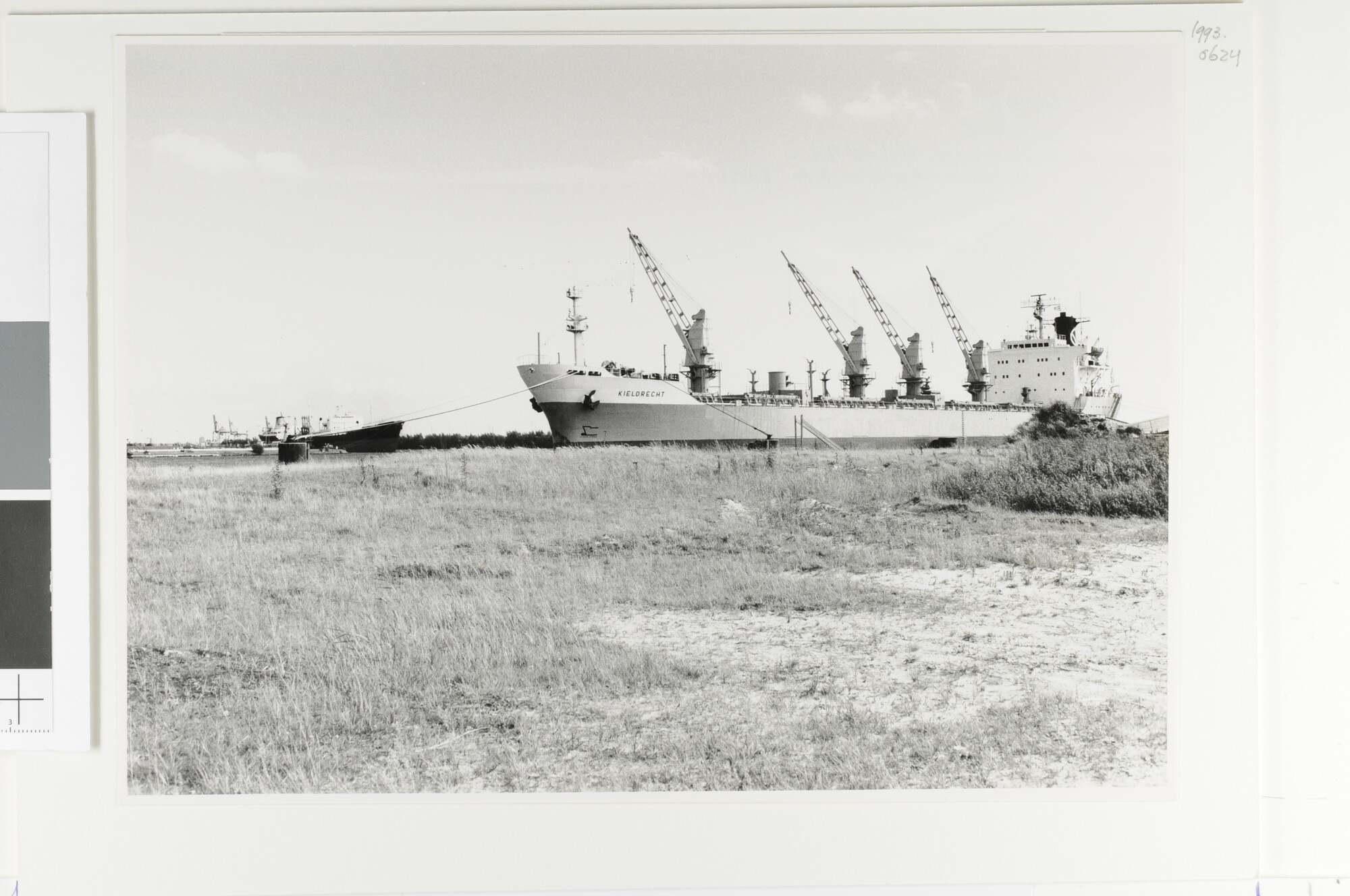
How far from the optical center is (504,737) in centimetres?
223

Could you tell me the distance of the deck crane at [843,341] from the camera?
2477 mm

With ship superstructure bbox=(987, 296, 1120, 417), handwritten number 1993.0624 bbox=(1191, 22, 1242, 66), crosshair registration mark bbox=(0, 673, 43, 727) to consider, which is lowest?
crosshair registration mark bbox=(0, 673, 43, 727)

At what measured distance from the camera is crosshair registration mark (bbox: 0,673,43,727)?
2119mm

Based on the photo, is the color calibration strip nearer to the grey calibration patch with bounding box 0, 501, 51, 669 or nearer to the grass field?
the grey calibration patch with bounding box 0, 501, 51, 669

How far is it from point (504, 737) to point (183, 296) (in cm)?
206

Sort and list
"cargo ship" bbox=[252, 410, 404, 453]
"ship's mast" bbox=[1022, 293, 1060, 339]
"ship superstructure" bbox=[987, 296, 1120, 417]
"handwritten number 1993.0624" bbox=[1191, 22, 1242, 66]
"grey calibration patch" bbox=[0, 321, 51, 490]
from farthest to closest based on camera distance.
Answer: "cargo ship" bbox=[252, 410, 404, 453]
"ship's mast" bbox=[1022, 293, 1060, 339]
"ship superstructure" bbox=[987, 296, 1120, 417]
"handwritten number 1993.0624" bbox=[1191, 22, 1242, 66]
"grey calibration patch" bbox=[0, 321, 51, 490]

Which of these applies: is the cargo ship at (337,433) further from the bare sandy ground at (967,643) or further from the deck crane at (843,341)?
the deck crane at (843,341)

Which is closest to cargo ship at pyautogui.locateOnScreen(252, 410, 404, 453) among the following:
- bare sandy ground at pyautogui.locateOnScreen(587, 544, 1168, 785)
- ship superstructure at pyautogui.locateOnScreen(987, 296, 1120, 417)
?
bare sandy ground at pyautogui.locateOnScreen(587, 544, 1168, 785)

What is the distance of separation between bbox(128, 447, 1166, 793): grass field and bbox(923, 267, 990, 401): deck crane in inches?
13.1

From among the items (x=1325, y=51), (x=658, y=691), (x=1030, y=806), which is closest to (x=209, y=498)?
(x=658, y=691)

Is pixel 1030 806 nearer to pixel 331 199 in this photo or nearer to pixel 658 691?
pixel 658 691

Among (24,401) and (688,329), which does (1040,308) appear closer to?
(688,329)

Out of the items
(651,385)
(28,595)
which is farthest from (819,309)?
(28,595)

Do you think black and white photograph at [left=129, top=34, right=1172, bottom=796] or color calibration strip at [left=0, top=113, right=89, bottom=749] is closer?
color calibration strip at [left=0, top=113, right=89, bottom=749]
